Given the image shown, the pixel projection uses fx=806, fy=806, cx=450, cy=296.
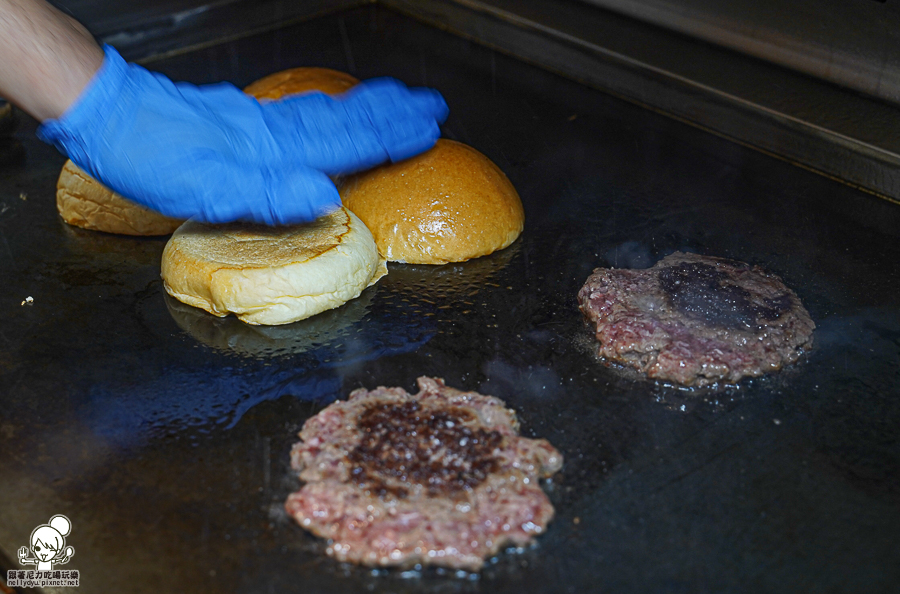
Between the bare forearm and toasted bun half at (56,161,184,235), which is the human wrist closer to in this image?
the bare forearm


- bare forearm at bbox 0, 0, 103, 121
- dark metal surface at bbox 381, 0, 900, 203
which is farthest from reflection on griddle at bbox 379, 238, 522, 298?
dark metal surface at bbox 381, 0, 900, 203

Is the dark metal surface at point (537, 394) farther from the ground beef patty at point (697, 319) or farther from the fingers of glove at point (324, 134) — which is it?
the fingers of glove at point (324, 134)

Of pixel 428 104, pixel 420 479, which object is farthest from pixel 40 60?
pixel 420 479

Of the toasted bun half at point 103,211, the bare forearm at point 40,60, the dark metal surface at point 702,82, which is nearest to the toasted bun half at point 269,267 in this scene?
the toasted bun half at point 103,211

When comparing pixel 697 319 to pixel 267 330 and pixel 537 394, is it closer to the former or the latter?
pixel 537 394

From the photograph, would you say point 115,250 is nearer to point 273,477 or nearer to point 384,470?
point 273,477
